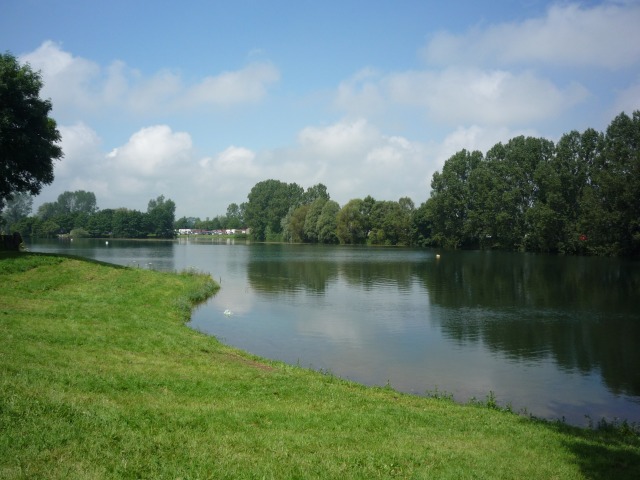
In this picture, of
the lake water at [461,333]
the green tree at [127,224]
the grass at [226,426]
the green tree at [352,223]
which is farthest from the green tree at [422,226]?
the grass at [226,426]

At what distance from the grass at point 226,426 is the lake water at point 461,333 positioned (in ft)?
12.1

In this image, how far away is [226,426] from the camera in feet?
28.9

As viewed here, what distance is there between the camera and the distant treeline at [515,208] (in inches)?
3130

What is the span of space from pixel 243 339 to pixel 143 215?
163 m

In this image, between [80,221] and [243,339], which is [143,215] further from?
[243,339]

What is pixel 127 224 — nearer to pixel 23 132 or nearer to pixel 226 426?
pixel 23 132

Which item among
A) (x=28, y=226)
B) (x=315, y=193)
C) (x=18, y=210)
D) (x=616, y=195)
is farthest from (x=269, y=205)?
(x=616, y=195)

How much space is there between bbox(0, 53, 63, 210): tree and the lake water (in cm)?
1752

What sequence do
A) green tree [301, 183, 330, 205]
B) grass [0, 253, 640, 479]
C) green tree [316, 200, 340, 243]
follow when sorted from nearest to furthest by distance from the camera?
grass [0, 253, 640, 479] < green tree [316, 200, 340, 243] < green tree [301, 183, 330, 205]

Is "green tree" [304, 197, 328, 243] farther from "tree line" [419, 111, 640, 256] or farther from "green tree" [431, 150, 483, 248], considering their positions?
"green tree" [431, 150, 483, 248]

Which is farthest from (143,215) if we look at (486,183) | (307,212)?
(486,183)

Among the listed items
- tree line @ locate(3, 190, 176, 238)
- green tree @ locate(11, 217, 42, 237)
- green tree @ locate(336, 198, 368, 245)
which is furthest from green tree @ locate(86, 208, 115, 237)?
green tree @ locate(336, 198, 368, 245)

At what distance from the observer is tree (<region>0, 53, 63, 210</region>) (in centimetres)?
3588

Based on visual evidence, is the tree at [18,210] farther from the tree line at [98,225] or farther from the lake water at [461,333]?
the lake water at [461,333]
